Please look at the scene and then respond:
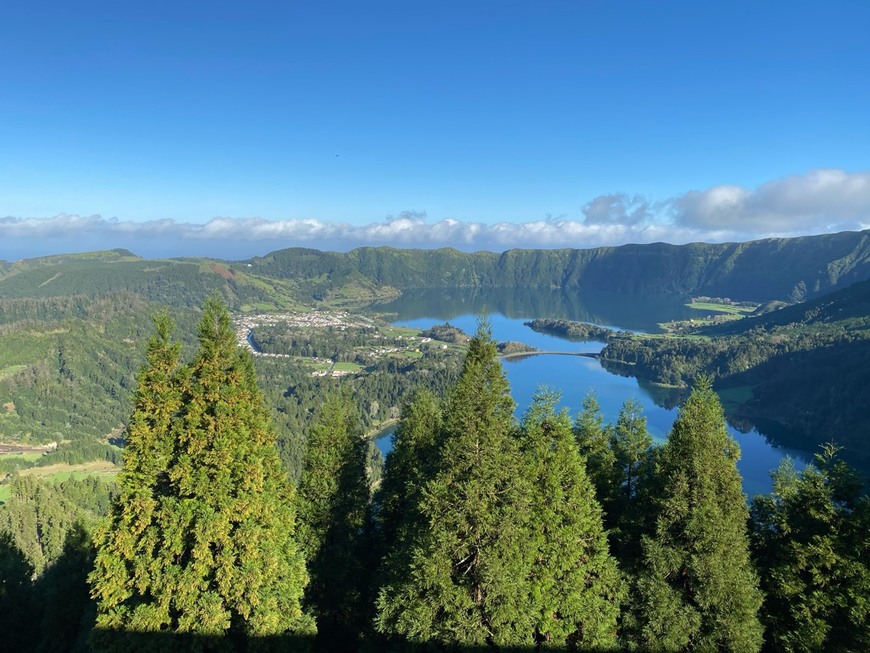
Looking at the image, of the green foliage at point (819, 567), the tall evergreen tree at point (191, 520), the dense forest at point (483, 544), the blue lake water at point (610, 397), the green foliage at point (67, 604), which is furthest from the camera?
the blue lake water at point (610, 397)

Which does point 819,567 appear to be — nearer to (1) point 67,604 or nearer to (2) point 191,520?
(2) point 191,520

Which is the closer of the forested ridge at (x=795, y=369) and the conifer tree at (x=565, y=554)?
the conifer tree at (x=565, y=554)

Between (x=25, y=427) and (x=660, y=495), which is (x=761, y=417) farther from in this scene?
(x=25, y=427)

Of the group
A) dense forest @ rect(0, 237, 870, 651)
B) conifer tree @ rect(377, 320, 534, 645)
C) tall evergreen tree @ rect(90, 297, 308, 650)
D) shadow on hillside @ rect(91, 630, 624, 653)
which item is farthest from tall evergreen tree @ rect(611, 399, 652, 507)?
tall evergreen tree @ rect(90, 297, 308, 650)

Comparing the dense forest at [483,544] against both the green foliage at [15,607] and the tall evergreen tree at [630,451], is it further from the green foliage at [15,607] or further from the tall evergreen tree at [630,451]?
the green foliage at [15,607]

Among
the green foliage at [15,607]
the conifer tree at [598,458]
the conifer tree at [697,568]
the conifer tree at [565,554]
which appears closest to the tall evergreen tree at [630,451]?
the conifer tree at [598,458]

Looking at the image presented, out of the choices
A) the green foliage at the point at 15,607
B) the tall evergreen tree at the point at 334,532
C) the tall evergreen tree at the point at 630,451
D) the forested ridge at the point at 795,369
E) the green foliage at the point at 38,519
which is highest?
the tall evergreen tree at the point at 630,451
